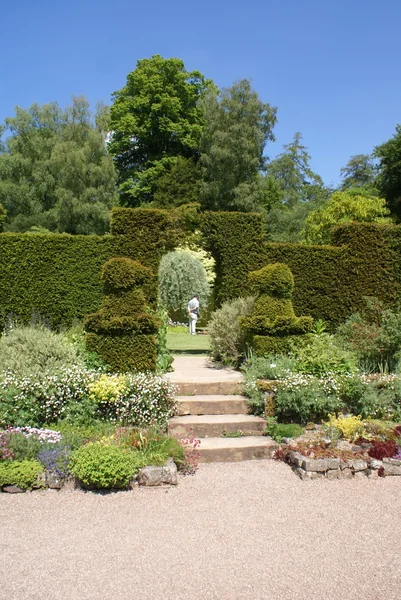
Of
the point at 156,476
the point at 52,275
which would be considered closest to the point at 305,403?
→ the point at 156,476

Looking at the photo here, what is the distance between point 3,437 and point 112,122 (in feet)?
85.2

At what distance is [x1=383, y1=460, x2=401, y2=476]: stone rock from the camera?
5676 mm

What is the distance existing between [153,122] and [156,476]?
992 inches

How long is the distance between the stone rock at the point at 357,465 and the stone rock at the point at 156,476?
197cm

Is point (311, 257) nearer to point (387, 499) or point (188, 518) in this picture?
point (387, 499)

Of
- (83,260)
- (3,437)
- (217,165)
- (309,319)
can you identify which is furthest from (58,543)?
(217,165)

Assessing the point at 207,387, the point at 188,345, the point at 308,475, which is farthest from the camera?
the point at 188,345

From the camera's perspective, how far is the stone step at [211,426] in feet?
21.3

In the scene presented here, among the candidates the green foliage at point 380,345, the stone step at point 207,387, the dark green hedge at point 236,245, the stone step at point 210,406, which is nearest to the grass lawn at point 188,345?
the dark green hedge at point 236,245

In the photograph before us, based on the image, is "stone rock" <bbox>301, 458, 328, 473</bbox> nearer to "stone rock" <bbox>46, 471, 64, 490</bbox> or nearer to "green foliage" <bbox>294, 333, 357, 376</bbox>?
"green foliage" <bbox>294, 333, 357, 376</bbox>

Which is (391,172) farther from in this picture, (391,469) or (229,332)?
(391,469)

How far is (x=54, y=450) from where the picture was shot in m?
5.27

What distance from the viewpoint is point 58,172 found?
1059 inches

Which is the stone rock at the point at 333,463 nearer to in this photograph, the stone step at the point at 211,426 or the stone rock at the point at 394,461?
the stone rock at the point at 394,461
